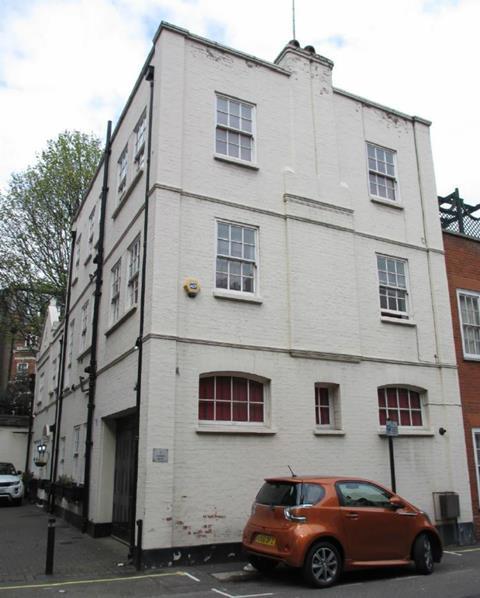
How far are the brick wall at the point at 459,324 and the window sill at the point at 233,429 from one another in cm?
577

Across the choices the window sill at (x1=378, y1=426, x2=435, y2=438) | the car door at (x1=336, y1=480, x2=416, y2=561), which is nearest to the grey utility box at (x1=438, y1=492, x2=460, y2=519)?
the window sill at (x1=378, y1=426, x2=435, y2=438)

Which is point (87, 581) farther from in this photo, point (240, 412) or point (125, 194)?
point (125, 194)

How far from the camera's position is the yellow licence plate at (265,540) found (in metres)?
8.57

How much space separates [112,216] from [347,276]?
6530 mm

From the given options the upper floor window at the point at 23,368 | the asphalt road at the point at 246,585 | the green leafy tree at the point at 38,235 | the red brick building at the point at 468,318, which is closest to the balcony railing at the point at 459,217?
the red brick building at the point at 468,318

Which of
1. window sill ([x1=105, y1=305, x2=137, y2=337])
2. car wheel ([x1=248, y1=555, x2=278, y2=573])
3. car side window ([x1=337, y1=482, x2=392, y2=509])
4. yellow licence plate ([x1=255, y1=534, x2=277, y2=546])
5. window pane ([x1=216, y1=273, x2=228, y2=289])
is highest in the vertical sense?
window pane ([x1=216, y1=273, x2=228, y2=289])

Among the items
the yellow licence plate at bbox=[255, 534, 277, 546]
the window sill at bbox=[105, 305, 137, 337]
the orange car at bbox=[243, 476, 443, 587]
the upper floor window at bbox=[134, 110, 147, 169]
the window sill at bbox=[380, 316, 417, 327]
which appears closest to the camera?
the orange car at bbox=[243, 476, 443, 587]

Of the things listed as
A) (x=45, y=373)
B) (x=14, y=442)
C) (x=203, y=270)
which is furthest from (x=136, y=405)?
(x=14, y=442)

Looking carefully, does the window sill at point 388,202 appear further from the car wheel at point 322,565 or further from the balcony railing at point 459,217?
the car wheel at point 322,565

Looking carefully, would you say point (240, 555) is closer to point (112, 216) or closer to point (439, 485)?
point (439, 485)

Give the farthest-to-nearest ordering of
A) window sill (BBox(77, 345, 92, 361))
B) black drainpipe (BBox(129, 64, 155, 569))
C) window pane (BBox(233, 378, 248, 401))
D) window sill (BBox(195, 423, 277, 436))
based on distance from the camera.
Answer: window sill (BBox(77, 345, 92, 361)), window pane (BBox(233, 378, 248, 401)), window sill (BBox(195, 423, 277, 436)), black drainpipe (BBox(129, 64, 155, 569))

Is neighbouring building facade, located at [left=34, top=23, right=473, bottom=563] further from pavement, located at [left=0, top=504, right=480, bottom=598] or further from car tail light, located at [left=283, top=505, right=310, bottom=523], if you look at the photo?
car tail light, located at [left=283, top=505, right=310, bottom=523]

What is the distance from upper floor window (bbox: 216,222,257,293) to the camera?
12.1 m

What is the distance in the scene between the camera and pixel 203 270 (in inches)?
462
